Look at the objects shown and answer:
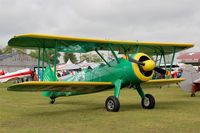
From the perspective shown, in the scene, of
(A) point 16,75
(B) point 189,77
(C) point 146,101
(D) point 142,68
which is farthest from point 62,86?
(A) point 16,75

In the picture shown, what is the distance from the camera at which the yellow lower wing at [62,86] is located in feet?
30.2

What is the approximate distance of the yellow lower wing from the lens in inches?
362

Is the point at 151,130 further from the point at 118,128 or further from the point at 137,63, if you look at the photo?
the point at 137,63

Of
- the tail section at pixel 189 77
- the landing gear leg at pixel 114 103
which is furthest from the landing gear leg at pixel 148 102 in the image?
the tail section at pixel 189 77

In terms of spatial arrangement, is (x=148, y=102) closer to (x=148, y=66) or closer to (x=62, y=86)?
(x=148, y=66)

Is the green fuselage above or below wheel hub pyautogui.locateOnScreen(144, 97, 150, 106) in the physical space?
above

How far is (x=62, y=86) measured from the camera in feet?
33.4

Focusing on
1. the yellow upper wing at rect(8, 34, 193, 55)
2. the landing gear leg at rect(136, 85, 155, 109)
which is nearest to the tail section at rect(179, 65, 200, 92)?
the yellow upper wing at rect(8, 34, 193, 55)

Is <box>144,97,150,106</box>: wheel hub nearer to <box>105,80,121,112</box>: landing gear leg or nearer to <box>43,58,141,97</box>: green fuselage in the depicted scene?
<box>43,58,141,97</box>: green fuselage

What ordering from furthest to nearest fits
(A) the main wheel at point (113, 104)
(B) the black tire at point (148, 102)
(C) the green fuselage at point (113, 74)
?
(B) the black tire at point (148, 102) → (C) the green fuselage at point (113, 74) → (A) the main wheel at point (113, 104)

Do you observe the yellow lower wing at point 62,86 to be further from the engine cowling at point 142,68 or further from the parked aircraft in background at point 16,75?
the parked aircraft in background at point 16,75

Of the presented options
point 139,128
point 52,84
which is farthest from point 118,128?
point 52,84

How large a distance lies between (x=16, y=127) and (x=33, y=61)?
227 feet

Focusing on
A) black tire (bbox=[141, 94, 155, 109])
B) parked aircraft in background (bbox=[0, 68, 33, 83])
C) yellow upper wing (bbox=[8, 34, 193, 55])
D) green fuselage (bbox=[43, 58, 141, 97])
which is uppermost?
yellow upper wing (bbox=[8, 34, 193, 55])
